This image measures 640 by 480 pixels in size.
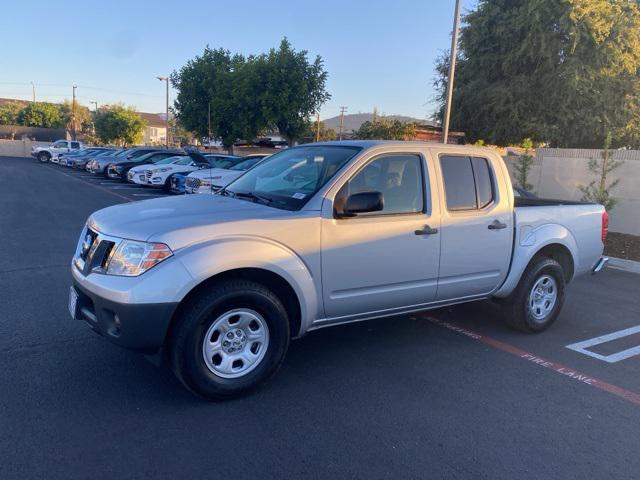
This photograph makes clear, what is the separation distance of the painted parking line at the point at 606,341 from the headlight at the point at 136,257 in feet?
13.3

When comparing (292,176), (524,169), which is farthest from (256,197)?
(524,169)

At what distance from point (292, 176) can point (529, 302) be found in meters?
2.79

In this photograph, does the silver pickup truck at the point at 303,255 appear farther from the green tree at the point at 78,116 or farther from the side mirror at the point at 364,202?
the green tree at the point at 78,116

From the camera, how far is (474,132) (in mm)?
23531

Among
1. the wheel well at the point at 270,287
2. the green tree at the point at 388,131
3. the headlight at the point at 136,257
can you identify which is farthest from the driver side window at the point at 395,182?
the green tree at the point at 388,131

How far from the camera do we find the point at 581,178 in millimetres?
13625

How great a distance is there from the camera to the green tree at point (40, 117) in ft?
260

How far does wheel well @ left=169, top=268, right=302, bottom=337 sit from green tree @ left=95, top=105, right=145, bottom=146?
63.9 meters

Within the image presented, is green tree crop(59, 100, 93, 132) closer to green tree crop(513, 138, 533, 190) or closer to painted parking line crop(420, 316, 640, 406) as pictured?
green tree crop(513, 138, 533, 190)

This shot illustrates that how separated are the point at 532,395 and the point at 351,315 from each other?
1530 mm

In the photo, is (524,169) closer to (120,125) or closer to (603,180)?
(603,180)

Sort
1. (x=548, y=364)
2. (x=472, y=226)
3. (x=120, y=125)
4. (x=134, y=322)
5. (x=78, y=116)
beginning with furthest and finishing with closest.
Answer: (x=78, y=116) < (x=120, y=125) < (x=472, y=226) < (x=548, y=364) < (x=134, y=322)

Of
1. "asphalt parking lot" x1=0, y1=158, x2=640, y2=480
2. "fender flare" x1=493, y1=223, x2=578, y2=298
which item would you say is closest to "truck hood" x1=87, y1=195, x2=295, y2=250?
"asphalt parking lot" x1=0, y1=158, x2=640, y2=480

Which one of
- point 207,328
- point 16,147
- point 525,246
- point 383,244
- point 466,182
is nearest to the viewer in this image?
point 207,328
